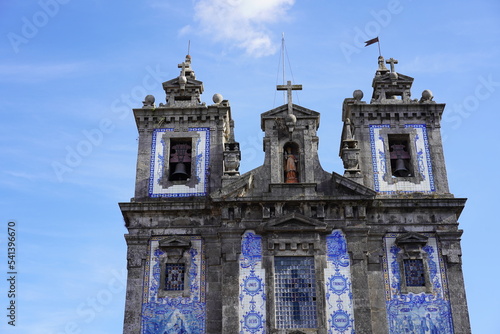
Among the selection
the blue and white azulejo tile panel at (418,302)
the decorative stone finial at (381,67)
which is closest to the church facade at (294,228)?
the blue and white azulejo tile panel at (418,302)

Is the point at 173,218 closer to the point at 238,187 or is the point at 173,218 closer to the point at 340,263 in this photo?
the point at 238,187

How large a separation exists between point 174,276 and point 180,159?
516 centimetres

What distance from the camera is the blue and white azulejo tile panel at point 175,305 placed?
27.3 m

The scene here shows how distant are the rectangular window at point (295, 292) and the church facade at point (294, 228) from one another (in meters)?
0.04

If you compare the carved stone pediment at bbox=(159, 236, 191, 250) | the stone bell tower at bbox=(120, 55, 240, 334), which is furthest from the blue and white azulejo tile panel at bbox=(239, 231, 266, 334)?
the carved stone pediment at bbox=(159, 236, 191, 250)

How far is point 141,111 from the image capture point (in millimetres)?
32062

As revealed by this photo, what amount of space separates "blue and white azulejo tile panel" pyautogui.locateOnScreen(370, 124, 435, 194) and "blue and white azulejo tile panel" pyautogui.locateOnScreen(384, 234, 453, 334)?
2.62 metres

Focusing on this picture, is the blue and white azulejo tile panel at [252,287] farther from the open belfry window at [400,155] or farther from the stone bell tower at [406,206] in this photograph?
the open belfry window at [400,155]

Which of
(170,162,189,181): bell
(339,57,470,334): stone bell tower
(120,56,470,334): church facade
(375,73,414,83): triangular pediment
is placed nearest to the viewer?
(120,56,470,334): church facade

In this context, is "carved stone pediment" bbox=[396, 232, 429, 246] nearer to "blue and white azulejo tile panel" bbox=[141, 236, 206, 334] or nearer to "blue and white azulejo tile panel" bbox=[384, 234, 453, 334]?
"blue and white azulejo tile panel" bbox=[384, 234, 453, 334]

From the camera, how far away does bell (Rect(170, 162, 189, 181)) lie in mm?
30828

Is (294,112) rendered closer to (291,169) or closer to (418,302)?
(291,169)

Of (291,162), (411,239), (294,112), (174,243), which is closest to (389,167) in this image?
(411,239)

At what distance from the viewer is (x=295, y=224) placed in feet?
92.9
